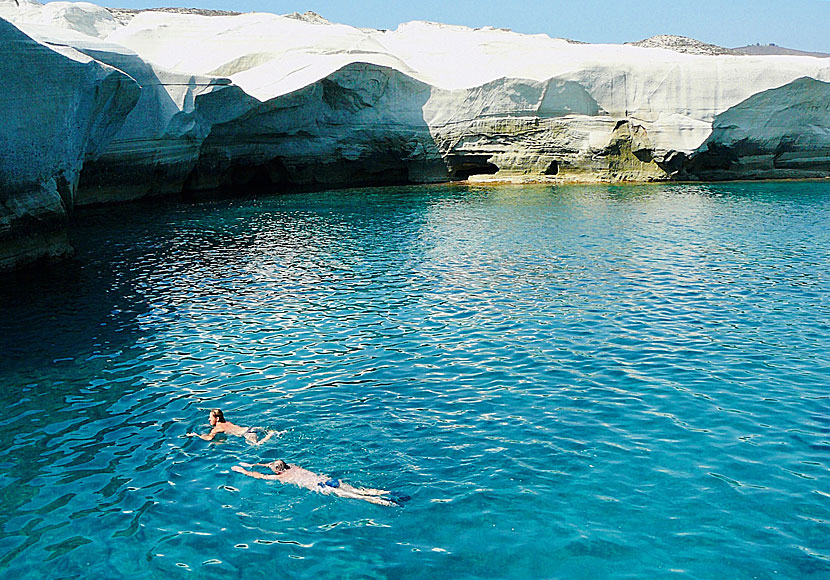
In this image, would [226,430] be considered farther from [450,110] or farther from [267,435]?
[450,110]

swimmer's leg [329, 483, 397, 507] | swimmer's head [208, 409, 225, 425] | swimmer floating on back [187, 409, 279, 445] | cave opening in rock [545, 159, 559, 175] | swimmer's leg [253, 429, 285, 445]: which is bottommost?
swimmer's leg [329, 483, 397, 507]

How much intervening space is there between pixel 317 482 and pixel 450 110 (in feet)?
120

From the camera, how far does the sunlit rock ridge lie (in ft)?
129

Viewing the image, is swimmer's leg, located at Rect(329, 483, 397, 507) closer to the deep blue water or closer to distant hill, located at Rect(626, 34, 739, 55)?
the deep blue water

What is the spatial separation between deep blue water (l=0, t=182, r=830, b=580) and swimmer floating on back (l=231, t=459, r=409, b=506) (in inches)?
5.7

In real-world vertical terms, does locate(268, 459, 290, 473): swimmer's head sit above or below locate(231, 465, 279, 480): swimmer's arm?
above

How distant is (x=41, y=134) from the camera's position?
19.3 m

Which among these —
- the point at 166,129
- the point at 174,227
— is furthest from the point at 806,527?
the point at 166,129

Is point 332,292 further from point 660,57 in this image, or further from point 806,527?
point 660,57

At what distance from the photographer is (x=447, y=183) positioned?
155ft

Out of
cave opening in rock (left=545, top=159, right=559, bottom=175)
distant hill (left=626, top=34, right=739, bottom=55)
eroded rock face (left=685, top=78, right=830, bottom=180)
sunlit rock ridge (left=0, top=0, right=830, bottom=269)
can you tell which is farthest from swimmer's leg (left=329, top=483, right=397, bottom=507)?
distant hill (left=626, top=34, right=739, bottom=55)

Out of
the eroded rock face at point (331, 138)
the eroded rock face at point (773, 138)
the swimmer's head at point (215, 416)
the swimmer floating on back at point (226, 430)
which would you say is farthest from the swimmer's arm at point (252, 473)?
the eroded rock face at point (773, 138)

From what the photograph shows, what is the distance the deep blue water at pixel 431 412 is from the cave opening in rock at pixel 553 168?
21.7 meters

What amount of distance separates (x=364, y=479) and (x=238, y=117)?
30334 millimetres
